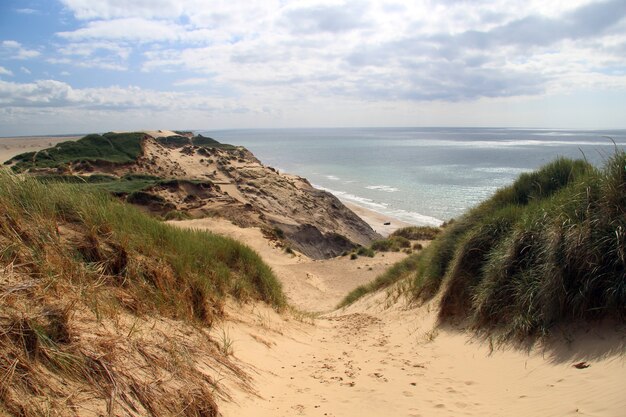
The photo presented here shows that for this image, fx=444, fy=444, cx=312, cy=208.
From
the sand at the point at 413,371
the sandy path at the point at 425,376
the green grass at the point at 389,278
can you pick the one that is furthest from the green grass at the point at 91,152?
the sandy path at the point at 425,376

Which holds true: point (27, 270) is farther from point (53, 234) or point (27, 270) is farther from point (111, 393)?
point (111, 393)

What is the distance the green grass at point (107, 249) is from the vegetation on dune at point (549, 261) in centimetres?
430

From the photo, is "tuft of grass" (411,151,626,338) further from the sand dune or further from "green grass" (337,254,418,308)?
"green grass" (337,254,418,308)

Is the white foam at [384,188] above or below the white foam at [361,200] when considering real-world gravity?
above

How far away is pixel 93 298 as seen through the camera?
4840 mm

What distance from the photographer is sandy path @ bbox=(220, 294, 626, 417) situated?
4480mm

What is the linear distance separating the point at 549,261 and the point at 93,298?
18.5ft

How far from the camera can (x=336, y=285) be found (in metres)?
20.9

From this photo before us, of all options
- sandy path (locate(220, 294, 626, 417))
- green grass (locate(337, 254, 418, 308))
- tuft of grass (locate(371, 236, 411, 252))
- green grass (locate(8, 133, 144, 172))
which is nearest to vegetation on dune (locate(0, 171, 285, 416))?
sandy path (locate(220, 294, 626, 417))

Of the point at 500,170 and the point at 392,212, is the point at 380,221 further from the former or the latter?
the point at 500,170

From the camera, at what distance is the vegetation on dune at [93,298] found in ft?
11.7

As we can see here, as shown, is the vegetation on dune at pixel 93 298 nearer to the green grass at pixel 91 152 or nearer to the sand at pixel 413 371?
the sand at pixel 413 371

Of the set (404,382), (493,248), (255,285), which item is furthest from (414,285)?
(404,382)

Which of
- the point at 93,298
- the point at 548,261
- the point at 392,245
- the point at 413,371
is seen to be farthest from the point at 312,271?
the point at 93,298
